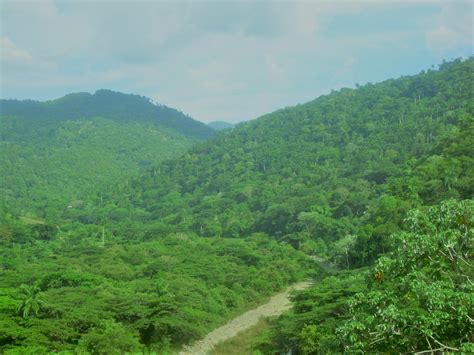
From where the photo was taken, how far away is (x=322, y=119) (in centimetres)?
14488

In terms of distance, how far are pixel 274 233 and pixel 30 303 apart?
180 feet

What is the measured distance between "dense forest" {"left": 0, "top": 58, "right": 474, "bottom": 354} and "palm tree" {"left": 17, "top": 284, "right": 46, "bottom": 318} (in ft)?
0.56

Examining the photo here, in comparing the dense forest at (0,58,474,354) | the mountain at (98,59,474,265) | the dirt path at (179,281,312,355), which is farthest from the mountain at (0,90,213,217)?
the dirt path at (179,281,312,355)

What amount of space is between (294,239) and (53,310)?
145 ft

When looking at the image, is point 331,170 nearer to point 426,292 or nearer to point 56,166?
point 56,166

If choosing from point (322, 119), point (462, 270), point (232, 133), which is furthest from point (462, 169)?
point (232, 133)

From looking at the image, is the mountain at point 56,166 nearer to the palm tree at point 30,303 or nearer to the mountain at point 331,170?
the mountain at point 331,170

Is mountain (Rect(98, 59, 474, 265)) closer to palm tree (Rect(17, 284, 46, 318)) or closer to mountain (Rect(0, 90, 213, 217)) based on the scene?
mountain (Rect(0, 90, 213, 217))

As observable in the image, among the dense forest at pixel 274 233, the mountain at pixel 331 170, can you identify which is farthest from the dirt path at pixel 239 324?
the mountain at pixel 331 170

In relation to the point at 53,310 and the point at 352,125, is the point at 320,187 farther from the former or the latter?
the point at 53,310

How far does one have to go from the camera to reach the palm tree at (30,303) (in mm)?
32281

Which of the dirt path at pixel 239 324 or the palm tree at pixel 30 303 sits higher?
the palm tree at pixel 30 303

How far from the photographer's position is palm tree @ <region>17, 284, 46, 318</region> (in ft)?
106

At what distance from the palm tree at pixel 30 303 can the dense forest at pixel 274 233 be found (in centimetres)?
17
